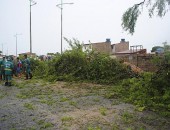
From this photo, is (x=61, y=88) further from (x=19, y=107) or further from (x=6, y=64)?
(x=19, y=107)

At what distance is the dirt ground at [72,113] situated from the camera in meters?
7.58

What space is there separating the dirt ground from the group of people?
98.9 inches

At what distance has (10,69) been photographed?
14836mm

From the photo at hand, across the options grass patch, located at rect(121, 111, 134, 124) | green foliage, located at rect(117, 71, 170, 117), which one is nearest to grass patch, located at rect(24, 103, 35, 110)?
grass patch, located at rect(121, 111, 134, 124)

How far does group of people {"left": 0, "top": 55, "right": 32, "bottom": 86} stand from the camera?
48.6 ft

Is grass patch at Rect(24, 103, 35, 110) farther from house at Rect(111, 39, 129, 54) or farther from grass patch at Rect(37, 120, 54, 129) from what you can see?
house at Rect(111, 39, 129, 54)

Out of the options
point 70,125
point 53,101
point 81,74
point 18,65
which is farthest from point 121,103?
point 18,65

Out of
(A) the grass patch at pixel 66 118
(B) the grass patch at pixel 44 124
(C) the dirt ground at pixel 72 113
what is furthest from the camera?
(A) the grass patch at pixel 66 118

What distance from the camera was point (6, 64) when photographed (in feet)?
48.6

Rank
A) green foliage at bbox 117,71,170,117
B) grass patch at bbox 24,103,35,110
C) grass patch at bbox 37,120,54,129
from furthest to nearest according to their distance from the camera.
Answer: green foliage at bbox 117,71,170,117 → grass patch at bbox 24,103,35,110 → grass patch at bbox 37,120,54,129

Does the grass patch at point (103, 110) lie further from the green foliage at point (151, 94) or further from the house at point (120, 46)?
the house at point (120, 46)

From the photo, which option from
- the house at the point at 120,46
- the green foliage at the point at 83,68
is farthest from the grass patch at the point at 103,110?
the house at the point at 120,46

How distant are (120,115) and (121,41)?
2222 inches

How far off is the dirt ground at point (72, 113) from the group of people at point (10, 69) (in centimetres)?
251
